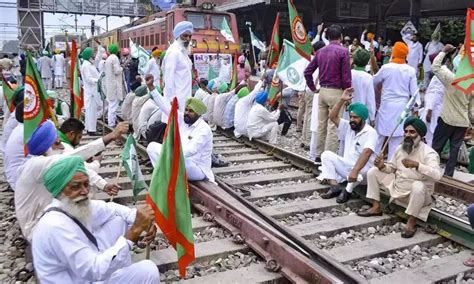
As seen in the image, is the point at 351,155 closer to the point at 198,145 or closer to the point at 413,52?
the point at 198,145

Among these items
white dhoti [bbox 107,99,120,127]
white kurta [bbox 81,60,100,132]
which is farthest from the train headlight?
white kurta [bbox 81,60,100,132]

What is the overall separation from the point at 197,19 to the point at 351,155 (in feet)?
36.1

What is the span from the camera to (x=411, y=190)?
4.60m

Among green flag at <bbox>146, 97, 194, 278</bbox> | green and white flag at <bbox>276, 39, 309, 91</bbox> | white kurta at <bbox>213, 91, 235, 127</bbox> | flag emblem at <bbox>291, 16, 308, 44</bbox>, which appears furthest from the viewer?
white kurta at <bbox>213, 91, 235, 127</bbox>

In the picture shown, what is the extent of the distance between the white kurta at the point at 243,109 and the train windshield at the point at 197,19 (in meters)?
7.31

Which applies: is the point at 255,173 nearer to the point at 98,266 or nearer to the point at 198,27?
the point at 98,266

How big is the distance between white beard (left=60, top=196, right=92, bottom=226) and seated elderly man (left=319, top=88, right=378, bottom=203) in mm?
3328

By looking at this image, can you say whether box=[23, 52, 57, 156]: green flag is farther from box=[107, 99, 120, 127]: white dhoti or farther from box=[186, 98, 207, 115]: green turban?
box=[107, 99, 120, 127]: white dhoti

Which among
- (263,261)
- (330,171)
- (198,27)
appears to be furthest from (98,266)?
(198,27)

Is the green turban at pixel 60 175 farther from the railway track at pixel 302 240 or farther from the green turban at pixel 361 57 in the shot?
the green turban at pixel 361 57

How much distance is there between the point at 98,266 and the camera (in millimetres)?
2447

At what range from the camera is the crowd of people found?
2549 millimetres

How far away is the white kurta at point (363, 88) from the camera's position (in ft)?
20.6

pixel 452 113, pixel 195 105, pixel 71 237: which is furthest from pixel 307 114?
pixel 71 237
